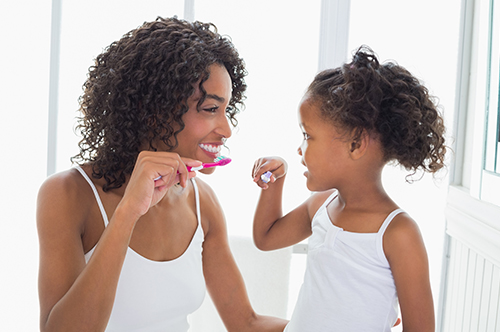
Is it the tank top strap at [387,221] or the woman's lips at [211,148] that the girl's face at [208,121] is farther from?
the tank top strap at [387,221]

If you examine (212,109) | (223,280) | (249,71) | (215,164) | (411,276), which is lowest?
(223,280)

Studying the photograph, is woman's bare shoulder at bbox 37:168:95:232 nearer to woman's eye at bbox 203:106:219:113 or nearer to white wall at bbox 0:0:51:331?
woman's eye at bbox 203:106:219:113

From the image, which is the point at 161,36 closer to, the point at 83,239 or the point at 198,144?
the point at 198,144

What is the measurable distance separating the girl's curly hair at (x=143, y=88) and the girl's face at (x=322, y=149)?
24 cm

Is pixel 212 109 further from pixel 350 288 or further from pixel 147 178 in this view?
pixel 350 288

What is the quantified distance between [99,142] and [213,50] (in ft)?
1.12

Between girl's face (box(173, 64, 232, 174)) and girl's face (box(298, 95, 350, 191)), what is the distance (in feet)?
0.61

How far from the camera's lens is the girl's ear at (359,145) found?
100 centimetres

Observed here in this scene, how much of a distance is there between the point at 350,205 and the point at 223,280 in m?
0.40

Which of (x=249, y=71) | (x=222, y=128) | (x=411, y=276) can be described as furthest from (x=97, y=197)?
(x=249, y=71)

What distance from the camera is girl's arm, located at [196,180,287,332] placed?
3.82ft

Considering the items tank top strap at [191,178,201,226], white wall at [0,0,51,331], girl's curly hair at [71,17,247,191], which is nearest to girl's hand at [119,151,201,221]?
girl's curly hair at [71,17,247,191]

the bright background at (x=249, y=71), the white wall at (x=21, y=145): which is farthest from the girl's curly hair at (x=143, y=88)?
the white wall at (x=21, y=145)

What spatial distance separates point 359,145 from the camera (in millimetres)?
1001
